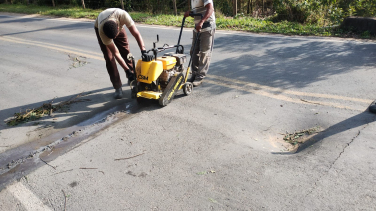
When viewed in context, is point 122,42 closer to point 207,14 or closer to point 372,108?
point 207,14

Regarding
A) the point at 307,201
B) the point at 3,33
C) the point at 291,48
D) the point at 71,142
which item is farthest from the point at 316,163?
the point at 3,33

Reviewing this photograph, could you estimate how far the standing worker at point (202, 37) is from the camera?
17.4 feet

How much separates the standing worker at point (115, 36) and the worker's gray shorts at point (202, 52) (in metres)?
1.13

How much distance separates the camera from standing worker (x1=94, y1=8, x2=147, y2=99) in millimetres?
4727

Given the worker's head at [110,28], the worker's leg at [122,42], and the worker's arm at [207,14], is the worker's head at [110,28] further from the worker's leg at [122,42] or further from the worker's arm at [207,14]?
the worker's arm at [207,14]

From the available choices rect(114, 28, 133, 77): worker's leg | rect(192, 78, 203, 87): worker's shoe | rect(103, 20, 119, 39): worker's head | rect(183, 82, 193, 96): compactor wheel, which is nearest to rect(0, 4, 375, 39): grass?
rect(192, 78, 203, 87): worker's shoe

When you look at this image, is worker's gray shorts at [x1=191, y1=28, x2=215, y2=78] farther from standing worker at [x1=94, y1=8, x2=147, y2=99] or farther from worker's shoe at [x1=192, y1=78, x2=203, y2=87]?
standing worker at [x1=94, y1=8, x2=147, y2=99]

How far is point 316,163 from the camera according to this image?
337 centimetres

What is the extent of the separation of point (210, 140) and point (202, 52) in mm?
2262

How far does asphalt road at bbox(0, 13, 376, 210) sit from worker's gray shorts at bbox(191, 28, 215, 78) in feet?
1.11

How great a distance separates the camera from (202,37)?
5.70 metres

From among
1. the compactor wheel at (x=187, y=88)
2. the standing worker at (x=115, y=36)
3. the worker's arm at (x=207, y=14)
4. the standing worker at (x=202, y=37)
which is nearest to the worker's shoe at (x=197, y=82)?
the standing worker at (x=202, y=37)

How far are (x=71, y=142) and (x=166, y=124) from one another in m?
1.38

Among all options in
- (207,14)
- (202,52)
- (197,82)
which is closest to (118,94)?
(197,82)
